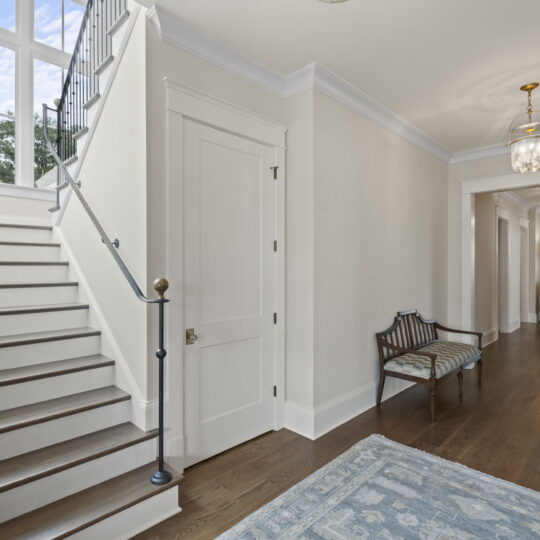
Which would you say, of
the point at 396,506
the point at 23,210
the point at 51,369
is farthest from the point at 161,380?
the point at 23,210

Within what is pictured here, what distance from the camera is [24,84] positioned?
446cm

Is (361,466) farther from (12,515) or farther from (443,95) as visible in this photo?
(443,95)

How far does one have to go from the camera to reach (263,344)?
2881mm

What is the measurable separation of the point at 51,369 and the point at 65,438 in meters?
0.43

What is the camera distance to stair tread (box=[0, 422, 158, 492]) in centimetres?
175

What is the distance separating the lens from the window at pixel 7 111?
4375mm

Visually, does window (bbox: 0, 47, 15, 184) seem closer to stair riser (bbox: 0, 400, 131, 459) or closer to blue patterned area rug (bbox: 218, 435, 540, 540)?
stair riser (bbox: 0, 400, 131, 459)

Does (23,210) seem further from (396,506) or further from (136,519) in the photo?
(396,506)

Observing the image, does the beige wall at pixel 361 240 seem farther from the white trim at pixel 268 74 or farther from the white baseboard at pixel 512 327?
the white baseboard at pixel 512 327

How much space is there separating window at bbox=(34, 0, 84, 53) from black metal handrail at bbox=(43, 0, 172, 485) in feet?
5.36

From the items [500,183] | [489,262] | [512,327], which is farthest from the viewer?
[512,327]

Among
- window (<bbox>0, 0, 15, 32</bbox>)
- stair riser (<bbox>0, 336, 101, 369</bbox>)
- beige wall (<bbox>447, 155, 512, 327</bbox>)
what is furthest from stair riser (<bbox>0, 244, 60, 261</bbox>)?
beige wall (<bbox>447, 155, 512, 327</bbox>)

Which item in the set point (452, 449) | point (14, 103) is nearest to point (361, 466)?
point (452, 449)

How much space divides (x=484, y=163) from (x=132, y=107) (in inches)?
170
